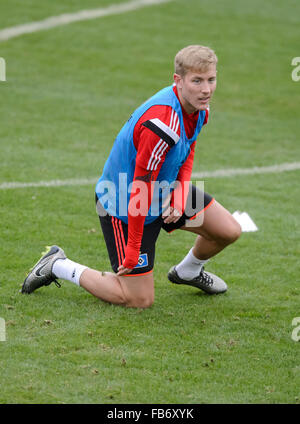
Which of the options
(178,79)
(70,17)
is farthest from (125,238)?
(70,17)

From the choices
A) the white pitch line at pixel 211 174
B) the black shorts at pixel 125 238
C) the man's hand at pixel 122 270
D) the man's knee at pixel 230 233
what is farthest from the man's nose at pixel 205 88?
the white pitch line at pixel 211 174

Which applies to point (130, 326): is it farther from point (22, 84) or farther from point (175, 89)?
point (22, 84)

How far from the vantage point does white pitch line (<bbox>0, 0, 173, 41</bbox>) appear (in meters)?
15.4

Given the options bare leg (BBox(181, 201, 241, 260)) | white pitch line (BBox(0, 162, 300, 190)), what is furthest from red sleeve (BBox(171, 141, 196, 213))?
white pitch line (BBox(0, 162, 300, 190))

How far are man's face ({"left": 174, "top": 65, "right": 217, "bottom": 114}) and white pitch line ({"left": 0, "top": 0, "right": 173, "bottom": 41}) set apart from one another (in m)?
10.7

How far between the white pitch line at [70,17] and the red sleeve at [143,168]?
10.7 metres

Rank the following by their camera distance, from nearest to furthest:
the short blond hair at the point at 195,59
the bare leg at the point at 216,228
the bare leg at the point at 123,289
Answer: the short blond hair at the point at 195,59
the bare leg at the point at 123,289
the bare leg at the point at 216,228

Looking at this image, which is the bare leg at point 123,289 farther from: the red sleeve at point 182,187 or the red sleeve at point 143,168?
the red sleeve at point 182,187

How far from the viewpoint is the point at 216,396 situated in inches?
166

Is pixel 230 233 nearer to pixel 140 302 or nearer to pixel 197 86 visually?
pixel 140 302

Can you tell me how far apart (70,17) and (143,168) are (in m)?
12.8

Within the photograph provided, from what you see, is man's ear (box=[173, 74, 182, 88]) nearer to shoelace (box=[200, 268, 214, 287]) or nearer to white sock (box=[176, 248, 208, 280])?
white sock (box=[176, 248, 208, 280])

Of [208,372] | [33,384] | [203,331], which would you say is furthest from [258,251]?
[33,384]

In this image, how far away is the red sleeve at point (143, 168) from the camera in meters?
4.93
